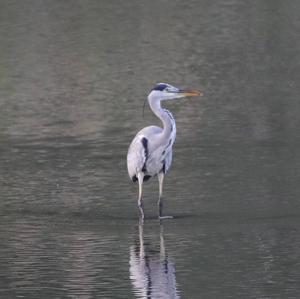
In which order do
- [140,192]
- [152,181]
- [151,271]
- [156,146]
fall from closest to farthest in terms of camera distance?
[151,271] → [140,192] → [156,146] → [152,181]

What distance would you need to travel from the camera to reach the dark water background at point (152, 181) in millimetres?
10727

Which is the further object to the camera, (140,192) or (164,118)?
(164,118)

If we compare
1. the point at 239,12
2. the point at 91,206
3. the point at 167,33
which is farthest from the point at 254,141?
the point at 239,12

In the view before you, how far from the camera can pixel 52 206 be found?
13742 mm

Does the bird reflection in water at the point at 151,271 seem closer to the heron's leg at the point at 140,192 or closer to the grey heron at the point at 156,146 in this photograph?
the heron's leg at the point at 140,192

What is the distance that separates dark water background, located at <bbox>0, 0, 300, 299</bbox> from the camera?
35.2 feet

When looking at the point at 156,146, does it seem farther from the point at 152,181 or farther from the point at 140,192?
the point at 152,181

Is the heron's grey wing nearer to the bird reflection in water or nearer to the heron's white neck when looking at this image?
the heron's white neck

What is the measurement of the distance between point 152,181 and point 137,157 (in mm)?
1903

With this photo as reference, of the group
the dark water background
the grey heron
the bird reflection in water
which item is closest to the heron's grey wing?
the grey heron

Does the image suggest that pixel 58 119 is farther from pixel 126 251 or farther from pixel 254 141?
pixel 126 251

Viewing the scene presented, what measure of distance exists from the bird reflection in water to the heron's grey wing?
1449 mm

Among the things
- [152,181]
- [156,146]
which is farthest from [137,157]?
[152,181]

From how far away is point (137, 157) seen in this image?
13.6 m
